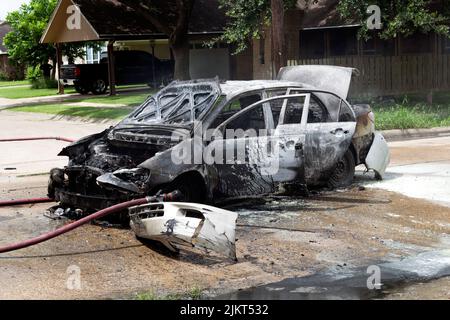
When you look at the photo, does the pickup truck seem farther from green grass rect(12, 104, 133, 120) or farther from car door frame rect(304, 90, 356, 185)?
car door frame rect(304, 90, 356, 185)

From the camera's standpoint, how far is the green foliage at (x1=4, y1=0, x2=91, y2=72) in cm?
3950

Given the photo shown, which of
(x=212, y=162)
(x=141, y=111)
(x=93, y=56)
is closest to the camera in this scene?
(x=212, y=162)

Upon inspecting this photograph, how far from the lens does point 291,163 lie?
8367mm

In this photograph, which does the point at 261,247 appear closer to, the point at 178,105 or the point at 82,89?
the point at 178,105

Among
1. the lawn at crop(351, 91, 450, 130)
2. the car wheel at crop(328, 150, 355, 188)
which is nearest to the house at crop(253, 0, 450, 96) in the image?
the lawn at crop(351, 91, 450, 130)

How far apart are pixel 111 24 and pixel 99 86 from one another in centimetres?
419

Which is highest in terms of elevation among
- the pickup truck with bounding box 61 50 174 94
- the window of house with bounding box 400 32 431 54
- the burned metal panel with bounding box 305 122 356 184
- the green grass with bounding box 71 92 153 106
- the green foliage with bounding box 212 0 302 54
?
the green foliage with bounding box 212 0 302 54

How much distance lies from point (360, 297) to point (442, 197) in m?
4.26

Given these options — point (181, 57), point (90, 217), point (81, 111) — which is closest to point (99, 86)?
point (181, 57)

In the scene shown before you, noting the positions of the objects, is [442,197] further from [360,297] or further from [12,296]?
[12,296]

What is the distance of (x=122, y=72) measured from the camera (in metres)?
32.9

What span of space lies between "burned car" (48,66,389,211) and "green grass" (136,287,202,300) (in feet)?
6.18

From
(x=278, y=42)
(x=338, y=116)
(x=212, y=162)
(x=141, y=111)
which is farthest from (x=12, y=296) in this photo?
(x=278, y=42)

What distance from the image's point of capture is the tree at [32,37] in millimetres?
39500
